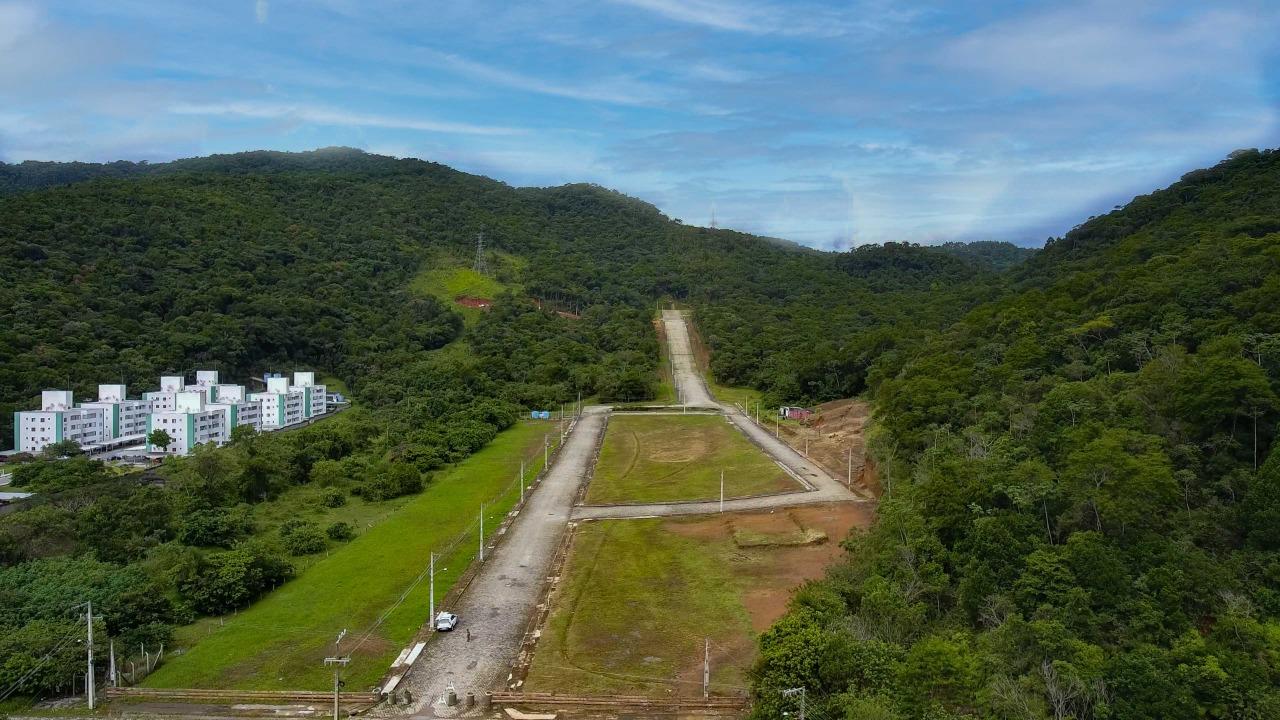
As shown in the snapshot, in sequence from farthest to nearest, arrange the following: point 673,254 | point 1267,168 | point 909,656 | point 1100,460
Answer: point 673,254, point 1267,168, point 1100,460, point 909,656

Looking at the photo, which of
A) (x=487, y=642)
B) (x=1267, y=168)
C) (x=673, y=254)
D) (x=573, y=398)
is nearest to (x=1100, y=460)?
(x=487, y=642)

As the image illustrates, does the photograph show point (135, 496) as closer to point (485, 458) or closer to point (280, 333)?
point (485, 458)

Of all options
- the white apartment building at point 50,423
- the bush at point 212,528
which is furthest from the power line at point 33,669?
the white apartment building at point 50,423

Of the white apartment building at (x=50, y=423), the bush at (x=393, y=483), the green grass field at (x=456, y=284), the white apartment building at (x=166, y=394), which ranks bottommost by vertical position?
the bush at (x=393, y=483)

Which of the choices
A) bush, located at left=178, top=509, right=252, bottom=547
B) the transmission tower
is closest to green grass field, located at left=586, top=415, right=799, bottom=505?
bush, located at left=178, top=509, right=252, bottom=547

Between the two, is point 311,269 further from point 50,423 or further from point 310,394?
point 50,423

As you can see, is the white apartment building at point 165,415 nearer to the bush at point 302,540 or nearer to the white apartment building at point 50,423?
the white apartment building at point 50,423

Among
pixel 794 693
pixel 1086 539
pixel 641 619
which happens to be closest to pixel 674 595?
pixel 641 619
